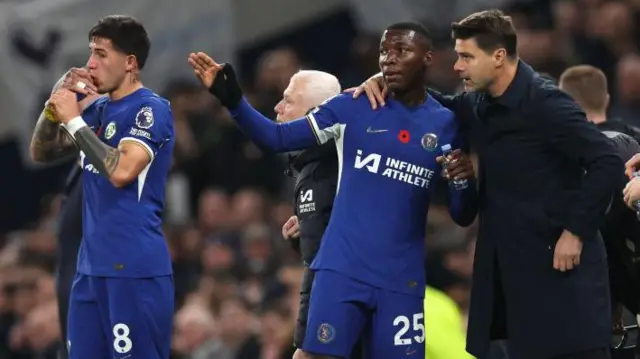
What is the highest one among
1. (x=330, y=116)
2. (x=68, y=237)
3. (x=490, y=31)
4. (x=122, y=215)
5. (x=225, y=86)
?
(x=490, y=31)

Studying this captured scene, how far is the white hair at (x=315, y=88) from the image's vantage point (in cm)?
827

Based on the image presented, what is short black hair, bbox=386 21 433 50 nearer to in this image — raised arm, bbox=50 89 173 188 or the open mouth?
the open mouth

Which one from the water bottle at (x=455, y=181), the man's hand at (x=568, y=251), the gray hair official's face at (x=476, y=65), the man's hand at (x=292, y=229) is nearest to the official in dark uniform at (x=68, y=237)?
the man's hand at (x=292, y=229)

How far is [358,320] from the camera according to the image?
772 cm

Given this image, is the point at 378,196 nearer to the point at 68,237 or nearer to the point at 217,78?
the point at 217,78

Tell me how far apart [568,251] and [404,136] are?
97cm

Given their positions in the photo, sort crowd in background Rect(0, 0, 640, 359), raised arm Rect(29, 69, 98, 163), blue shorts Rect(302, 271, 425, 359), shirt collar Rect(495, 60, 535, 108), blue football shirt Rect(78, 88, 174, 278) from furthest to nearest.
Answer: crowd in background Rect(0, 0, 640, 359)
raised arm Rect(29, 69, 98, 163)
blue football shirt Rect(78, 88, 174, 278)
blue shorts Rect(302, 271, 425, 359)
shirt collar Rect(495, 60, 535, 108)

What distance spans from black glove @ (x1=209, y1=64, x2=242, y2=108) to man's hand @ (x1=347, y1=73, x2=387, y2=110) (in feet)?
2.00

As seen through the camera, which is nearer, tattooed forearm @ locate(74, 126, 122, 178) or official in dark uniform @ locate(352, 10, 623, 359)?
official in dark uniform @ locate(352, 10, 623, 359)

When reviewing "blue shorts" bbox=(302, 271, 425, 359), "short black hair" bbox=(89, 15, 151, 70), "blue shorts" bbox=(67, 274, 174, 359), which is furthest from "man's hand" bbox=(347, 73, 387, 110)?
"blue shorts" bbox=(67, 274, 174, 359)

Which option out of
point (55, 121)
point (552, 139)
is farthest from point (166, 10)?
point (552, 139)

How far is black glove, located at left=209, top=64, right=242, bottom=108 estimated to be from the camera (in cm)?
762

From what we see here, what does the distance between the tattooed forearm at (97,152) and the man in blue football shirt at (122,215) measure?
0.7 inches

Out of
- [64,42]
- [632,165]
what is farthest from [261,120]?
[64,42]
